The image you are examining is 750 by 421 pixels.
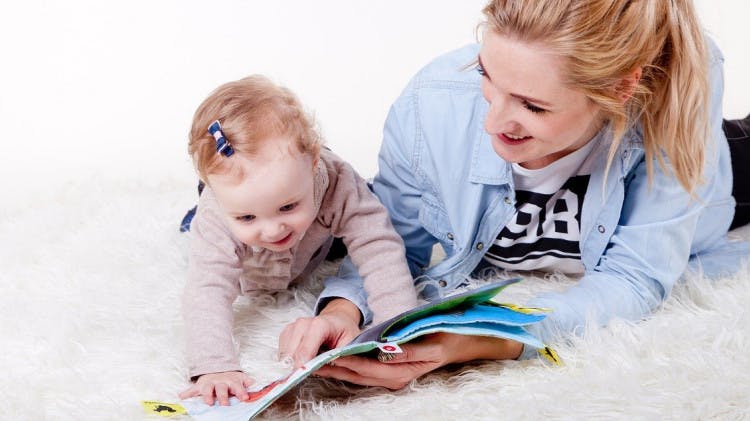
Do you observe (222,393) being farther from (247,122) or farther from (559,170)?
(559,170)

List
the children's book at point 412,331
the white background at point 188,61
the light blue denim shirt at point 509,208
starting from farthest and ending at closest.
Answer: the white background at point 188,61 → the light blue denim shirt at point 509,208 → the children's book at point 412,331

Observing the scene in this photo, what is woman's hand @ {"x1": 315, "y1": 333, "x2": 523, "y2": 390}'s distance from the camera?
4.58ft

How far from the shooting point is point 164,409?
4.54 ft

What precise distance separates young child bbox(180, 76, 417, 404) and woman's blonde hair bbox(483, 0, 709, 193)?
386 mm

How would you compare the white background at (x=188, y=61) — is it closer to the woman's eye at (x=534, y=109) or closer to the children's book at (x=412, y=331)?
the woman's eye at (x=534, y=109)

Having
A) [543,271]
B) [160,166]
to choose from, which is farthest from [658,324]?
[160,166]

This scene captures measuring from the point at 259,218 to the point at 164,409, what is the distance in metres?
0.35

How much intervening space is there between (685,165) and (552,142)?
26 cm

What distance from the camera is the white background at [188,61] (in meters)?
3.07

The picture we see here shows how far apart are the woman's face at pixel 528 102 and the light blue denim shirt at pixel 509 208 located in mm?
181

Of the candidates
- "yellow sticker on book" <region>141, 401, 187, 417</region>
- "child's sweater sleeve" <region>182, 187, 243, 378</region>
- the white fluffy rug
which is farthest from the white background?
"yellow sticker on book" <region>141, 401, 187, 417</region>

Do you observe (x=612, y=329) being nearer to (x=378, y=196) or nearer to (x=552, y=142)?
(x=552, y=142)

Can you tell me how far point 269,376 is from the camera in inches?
60.3

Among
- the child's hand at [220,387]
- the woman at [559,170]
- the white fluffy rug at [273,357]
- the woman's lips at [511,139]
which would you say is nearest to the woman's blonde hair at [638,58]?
the woman at [559,170]
